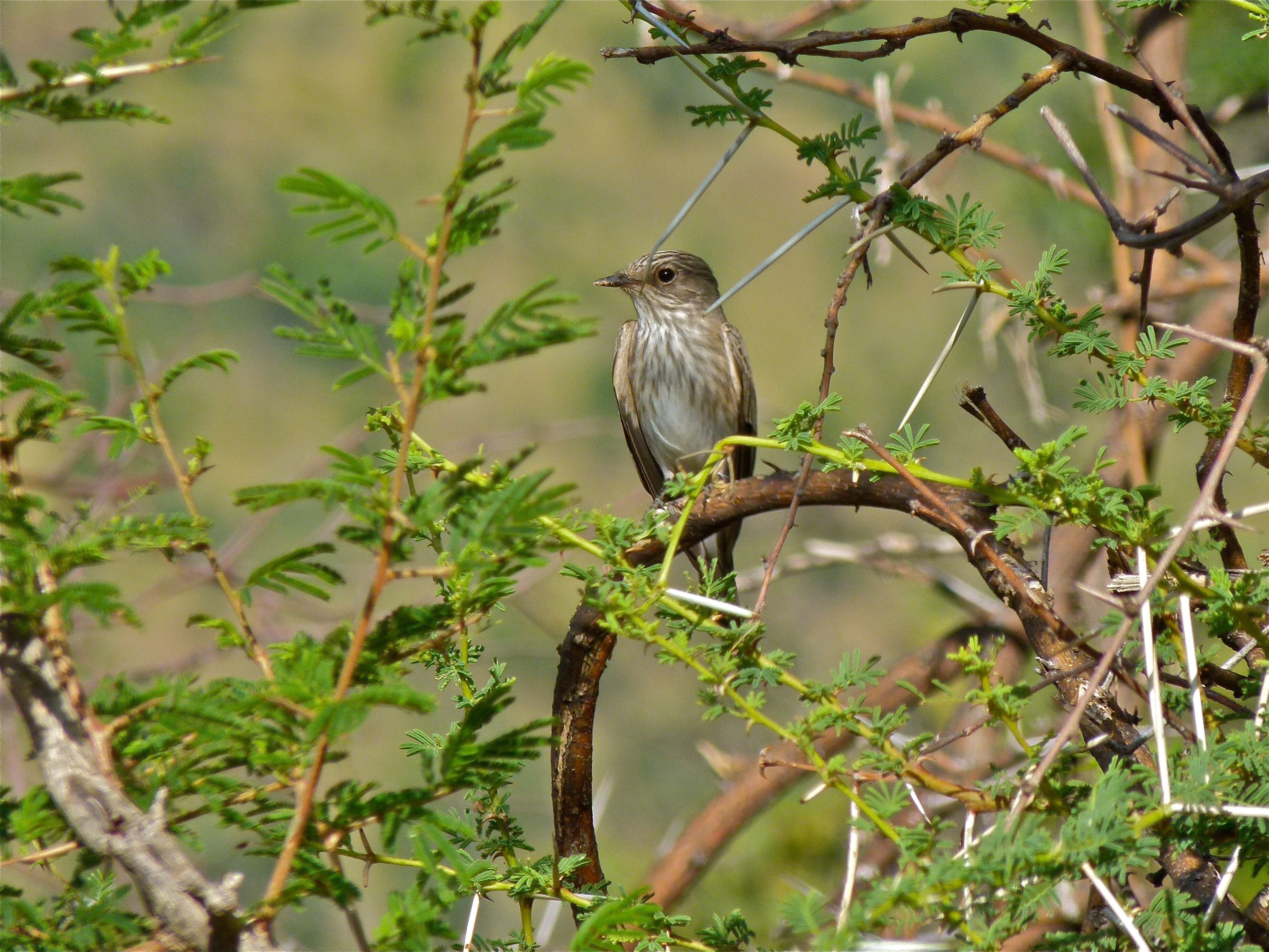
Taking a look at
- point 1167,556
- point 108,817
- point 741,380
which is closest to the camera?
point 108,817

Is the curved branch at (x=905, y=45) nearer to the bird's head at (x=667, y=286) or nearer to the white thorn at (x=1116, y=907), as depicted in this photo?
the white thorn at (x=1116, y=907)

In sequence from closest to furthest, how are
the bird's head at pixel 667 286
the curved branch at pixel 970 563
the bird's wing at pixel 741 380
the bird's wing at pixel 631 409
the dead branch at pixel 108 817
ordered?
1. the dead branch at pixel 108 817
2. the curved branch at pixel 970 563
3. the bird's head at pixel 667 286
4. the bird's wing at pixel 741 380
5. the bird's wing at pixel 631 409

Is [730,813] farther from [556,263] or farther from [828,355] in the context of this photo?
[556,263]

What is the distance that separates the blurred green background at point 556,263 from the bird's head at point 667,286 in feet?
6.08

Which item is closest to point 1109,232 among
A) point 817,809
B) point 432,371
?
point 817,809

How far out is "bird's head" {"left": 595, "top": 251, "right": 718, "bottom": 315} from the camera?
5496mm

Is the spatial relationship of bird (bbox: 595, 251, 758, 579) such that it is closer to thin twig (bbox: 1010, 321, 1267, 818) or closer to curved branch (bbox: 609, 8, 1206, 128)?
curved branch (bbox: 609, 8, 1206, 128)

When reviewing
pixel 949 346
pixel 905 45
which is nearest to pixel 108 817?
pixel 949 346

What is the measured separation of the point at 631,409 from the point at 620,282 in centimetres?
67

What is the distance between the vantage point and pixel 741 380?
5.62 m

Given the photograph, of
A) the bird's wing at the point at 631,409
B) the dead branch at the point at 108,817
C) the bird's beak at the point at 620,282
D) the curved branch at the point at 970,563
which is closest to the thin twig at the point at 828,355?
the curved branch at the point at 970,563

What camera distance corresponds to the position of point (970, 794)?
1.47 metres

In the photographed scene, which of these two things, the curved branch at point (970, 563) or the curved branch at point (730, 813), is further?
the curved branch at point (730, 813)

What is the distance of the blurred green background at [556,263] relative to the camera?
907 centimetres
